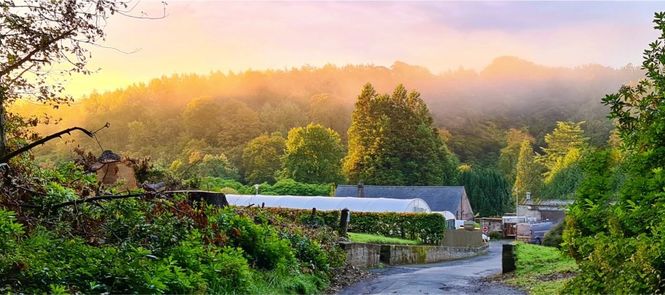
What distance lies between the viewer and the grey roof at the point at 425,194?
51188 mm

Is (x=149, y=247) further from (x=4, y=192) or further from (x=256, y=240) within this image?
(x=256, y=240)

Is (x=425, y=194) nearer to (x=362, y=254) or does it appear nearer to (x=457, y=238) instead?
(x=457, y=238)

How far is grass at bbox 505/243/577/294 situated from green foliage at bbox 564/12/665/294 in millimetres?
4103

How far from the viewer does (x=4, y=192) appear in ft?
21.9

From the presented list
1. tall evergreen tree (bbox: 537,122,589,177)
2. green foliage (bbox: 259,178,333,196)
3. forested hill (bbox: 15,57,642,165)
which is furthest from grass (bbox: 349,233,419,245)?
tall evergreen tree (bbox: 537,122,589,177)

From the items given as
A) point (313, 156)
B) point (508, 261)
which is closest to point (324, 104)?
point (313, 156)

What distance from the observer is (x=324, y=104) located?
111625mm

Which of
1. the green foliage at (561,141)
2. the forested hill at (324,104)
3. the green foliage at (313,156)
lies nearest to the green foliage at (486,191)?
the green foliage at (561,141)

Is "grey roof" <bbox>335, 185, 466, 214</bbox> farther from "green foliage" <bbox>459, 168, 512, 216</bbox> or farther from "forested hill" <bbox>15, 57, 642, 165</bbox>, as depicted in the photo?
"forested hill" <bbox>15, 57, 642, 165</bbox>

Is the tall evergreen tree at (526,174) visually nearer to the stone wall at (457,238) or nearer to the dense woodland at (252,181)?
the dense woodland at (252,181)

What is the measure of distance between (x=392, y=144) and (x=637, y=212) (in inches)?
2496

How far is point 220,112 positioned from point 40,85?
9005 centimetres

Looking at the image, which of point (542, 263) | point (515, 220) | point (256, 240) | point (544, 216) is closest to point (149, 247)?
point (256, 240)

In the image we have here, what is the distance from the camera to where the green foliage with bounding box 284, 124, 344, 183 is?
67.7 meters
